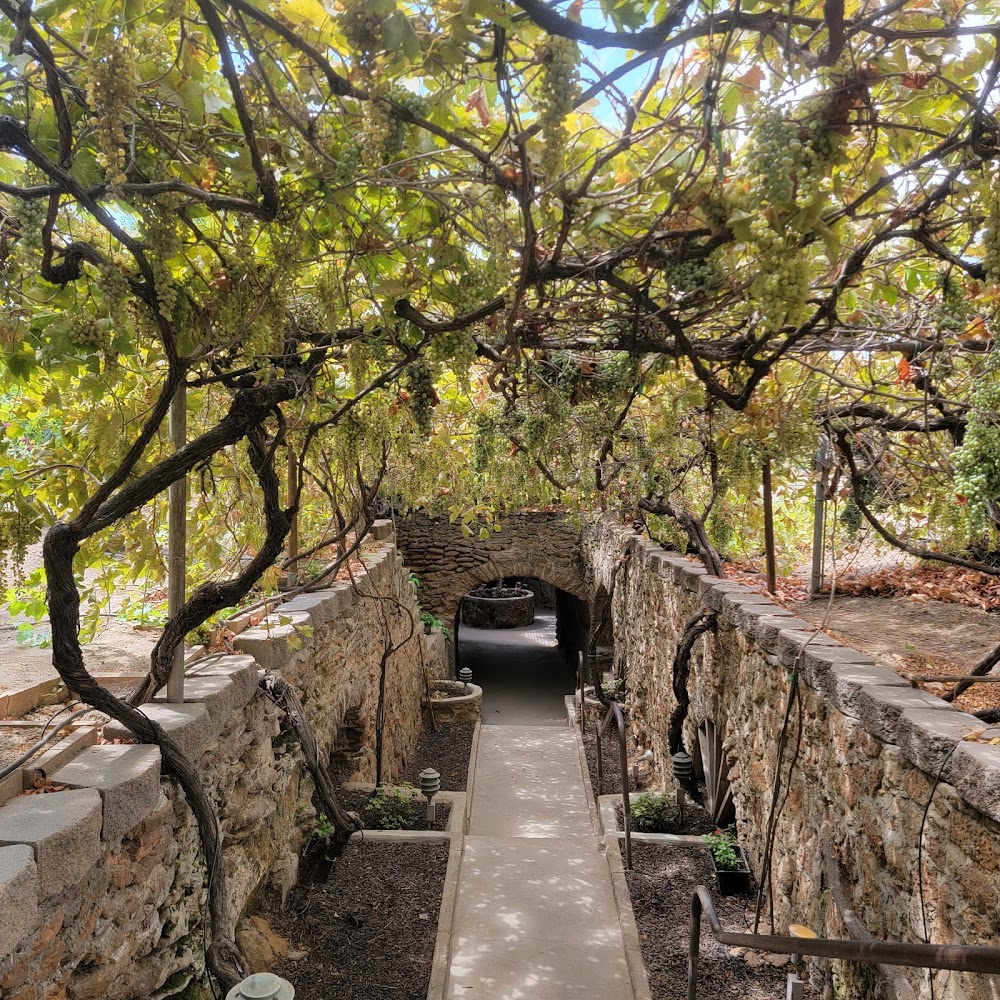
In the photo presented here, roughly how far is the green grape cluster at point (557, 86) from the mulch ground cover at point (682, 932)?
2.70 meters

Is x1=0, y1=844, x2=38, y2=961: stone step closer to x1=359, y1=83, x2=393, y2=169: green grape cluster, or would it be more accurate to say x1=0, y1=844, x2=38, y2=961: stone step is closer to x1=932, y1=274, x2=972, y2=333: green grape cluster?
x1=359, y1=83, x2=393, y2=169: green grape cluster

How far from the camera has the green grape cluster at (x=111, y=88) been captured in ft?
4.63

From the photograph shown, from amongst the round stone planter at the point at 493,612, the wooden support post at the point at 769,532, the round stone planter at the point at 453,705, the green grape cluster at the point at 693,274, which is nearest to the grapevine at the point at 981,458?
the green grape cluster at the point at 693,274

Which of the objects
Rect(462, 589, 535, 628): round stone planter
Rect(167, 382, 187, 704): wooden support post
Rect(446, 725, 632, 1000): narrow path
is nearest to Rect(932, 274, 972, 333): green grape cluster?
Rect(167, 382, 187, 704): wooden support post

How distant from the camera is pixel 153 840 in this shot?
2217 millimetres

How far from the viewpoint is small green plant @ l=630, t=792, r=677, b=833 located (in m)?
5.10

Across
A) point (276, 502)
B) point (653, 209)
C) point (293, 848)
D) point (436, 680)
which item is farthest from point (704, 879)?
point (436, 680)

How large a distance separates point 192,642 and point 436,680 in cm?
685

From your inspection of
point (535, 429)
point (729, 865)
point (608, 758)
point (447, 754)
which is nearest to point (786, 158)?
point (535, 429)

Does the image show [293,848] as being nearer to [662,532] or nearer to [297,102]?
[297,102]

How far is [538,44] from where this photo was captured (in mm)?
1467

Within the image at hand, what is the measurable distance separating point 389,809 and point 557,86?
4764 millimetres

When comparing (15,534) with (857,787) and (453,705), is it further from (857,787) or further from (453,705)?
(453,705)

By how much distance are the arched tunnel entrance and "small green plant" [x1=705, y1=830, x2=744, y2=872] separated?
5.80 meters
